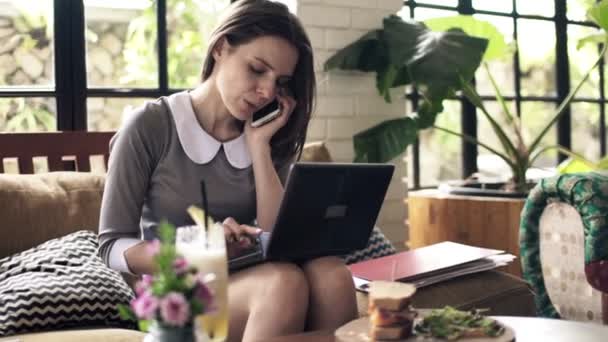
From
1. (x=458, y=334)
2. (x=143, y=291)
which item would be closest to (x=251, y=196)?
(x=458, y=334)

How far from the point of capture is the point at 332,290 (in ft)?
5.24

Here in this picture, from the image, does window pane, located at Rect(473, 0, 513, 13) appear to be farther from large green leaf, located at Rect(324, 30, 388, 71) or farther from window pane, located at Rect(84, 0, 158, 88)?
window pane, located at Rect(84, 0, 158, 88)

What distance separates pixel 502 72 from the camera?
168 inches

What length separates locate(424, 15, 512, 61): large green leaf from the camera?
3.28m

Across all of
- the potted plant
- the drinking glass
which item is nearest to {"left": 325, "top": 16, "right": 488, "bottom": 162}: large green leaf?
the potted plant

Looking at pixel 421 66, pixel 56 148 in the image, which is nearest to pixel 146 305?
pixel 56 148

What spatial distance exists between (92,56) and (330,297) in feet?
5.12

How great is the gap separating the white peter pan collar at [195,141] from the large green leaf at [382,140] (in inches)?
46.0

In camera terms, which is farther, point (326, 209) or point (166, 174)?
point (166, 174)

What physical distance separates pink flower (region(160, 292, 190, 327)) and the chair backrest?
1.89 metres

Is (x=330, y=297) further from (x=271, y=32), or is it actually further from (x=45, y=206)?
(x=45, y=206)

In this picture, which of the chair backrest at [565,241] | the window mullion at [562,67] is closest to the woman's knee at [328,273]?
the chair backrest at [565,241]

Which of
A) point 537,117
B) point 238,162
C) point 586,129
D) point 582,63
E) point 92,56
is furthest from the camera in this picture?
point 586,129

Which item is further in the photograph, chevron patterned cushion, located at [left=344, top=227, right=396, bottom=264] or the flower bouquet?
chevron patterned cushion, located at [left=344, top=227, right=396, bottom=264]
